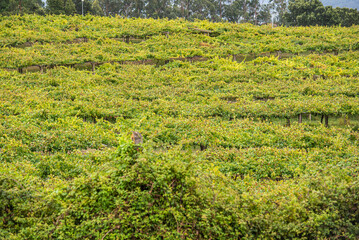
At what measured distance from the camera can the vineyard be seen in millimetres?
5207

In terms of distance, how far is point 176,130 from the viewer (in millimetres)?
11398

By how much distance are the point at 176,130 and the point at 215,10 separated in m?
67.0

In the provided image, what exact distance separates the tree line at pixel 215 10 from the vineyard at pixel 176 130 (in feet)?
62.2

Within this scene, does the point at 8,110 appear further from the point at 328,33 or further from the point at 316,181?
the point at 328,33

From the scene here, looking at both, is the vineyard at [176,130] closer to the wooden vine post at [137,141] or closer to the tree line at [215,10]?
the wooden vine post at [137,141]

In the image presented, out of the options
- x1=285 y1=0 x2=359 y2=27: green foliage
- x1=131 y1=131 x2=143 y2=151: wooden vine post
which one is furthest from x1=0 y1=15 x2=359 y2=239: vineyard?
x1=285 y1=0 x2=359 y2=27: green foliage

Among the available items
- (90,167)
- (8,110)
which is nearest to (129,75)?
(8,110)

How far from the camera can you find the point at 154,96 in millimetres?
15367

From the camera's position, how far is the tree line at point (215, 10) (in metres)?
45.8

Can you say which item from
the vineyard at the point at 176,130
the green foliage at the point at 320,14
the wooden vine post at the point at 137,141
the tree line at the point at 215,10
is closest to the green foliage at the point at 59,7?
the tree line at the point at 215,10

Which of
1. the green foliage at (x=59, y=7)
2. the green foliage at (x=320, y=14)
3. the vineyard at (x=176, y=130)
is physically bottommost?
the vineyard at (x=176, y=130)

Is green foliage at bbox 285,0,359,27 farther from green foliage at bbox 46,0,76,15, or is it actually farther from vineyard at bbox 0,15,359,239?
green foliage at bbox 46,0,76,15

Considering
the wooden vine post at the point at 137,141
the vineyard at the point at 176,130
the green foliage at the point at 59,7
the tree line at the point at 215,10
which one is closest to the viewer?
the vineyard at the point at 176,130

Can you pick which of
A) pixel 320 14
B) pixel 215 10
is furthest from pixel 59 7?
pixel 215 10
